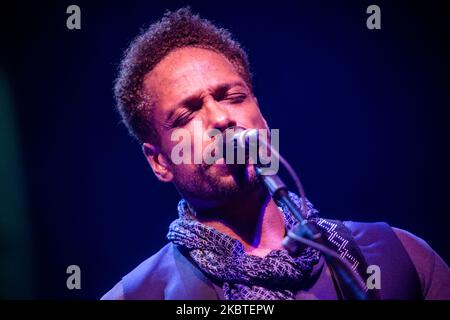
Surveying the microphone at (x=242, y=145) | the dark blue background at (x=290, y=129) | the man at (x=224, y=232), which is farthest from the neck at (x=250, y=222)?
the dark blue background at (x=290, y=129)

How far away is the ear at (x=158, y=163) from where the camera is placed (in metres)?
2.29

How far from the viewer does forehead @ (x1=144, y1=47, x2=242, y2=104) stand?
6.80 ft

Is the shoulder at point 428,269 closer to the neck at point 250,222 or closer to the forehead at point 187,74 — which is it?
the neck at point 250,222

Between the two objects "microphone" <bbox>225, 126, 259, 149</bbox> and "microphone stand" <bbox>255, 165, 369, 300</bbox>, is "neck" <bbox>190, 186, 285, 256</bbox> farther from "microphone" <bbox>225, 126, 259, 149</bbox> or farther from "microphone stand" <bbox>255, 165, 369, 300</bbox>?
"microphone stand" <bbox>255, 165, 369, 300</bbox>

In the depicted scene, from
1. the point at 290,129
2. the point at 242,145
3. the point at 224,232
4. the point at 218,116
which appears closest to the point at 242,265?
the point at 224,232

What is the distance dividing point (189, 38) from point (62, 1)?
943mm

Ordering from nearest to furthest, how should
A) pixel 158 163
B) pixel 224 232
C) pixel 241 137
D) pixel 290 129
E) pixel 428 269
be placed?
pixel 241 137, pixel 428 269, pixel 224 232, pixel 158 163, pixel 290 129

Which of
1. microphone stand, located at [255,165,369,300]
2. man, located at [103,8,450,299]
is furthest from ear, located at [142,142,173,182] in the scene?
microphone stand, located at [255,165,369,300]

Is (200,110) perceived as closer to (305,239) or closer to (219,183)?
(219,183)

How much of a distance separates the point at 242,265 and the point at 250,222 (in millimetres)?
320

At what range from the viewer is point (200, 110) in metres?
2.04

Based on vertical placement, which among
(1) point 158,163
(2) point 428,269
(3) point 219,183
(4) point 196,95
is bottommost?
(2) point 428,269

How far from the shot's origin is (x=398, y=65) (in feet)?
9.20

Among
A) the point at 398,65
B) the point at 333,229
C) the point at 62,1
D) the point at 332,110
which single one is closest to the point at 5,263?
the point at 62,1
